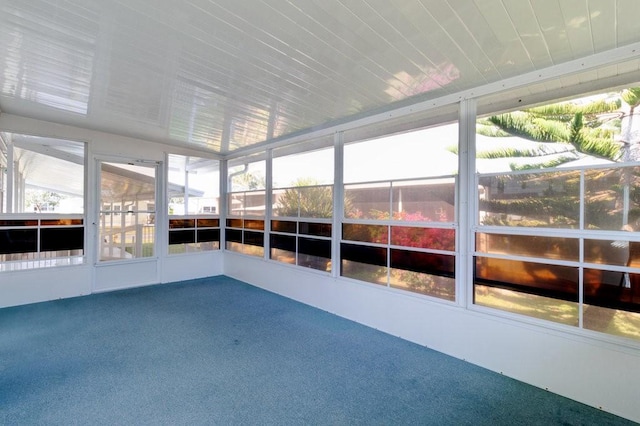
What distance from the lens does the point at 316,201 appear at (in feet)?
14.2

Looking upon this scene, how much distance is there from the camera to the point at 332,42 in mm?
2059

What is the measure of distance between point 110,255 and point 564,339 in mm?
5916

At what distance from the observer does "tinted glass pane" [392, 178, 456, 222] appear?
296cm

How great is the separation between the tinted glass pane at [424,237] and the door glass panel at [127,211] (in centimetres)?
435

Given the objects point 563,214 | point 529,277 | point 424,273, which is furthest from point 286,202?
point 563,214

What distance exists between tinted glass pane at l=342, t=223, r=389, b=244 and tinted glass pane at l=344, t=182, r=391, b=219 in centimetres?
12

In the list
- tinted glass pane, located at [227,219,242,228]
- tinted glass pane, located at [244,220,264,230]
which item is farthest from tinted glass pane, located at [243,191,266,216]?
tinted glass pane, located at [227,219,242,228]

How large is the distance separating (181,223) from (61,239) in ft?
5.67

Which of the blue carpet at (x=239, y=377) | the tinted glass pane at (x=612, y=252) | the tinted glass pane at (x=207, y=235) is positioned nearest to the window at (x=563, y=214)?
the tinted glass pane at (x=612, y=252)

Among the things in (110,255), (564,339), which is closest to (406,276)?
(564,339)

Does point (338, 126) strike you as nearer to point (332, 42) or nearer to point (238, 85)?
point (238, 85)

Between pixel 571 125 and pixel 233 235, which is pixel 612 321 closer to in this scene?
pixel 571 125

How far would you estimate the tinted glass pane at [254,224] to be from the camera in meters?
5.28

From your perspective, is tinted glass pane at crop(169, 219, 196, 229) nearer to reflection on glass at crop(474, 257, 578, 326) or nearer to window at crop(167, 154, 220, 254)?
window at crop(167, 154, 220, 254)
